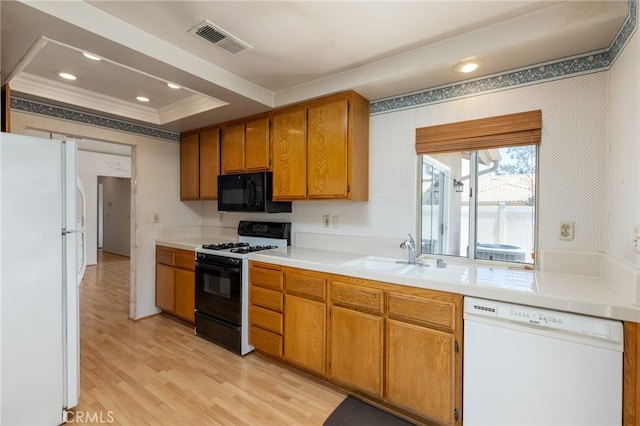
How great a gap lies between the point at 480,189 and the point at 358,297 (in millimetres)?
1263

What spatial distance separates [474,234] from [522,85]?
1099 millimetres

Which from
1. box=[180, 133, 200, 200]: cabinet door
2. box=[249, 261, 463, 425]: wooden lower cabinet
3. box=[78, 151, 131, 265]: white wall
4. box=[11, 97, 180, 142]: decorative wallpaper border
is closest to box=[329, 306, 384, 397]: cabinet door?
box=[249, 261, 463, 425]: wooden lower cabinet

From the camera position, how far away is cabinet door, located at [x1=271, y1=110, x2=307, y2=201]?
2725mm

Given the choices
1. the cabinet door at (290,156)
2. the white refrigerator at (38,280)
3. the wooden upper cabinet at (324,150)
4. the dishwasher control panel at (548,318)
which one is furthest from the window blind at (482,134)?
the white refrigerator at (38,280)

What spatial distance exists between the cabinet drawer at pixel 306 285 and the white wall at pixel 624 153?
1728 millimetres

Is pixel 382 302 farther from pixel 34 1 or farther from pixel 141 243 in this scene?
pixel 141 243

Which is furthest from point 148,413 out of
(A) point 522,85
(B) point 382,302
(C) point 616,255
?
(A) point 522,85

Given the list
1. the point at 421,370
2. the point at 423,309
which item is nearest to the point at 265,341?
the point at 421,370

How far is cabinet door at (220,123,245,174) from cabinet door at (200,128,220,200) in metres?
0.10

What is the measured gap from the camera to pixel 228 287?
9.15 feet

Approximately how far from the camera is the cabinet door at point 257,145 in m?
3.00

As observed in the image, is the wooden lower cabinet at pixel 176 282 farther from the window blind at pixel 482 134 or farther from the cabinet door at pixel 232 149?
the window blind at pixel 482 134

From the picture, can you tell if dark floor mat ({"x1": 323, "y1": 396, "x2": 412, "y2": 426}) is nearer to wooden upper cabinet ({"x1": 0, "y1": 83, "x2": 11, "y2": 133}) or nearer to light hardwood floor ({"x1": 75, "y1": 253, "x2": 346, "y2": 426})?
light hardwood floor ({"x1": 75, "y1": 253, "x2": 346, "y2": 426})

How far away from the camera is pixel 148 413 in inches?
76.3
